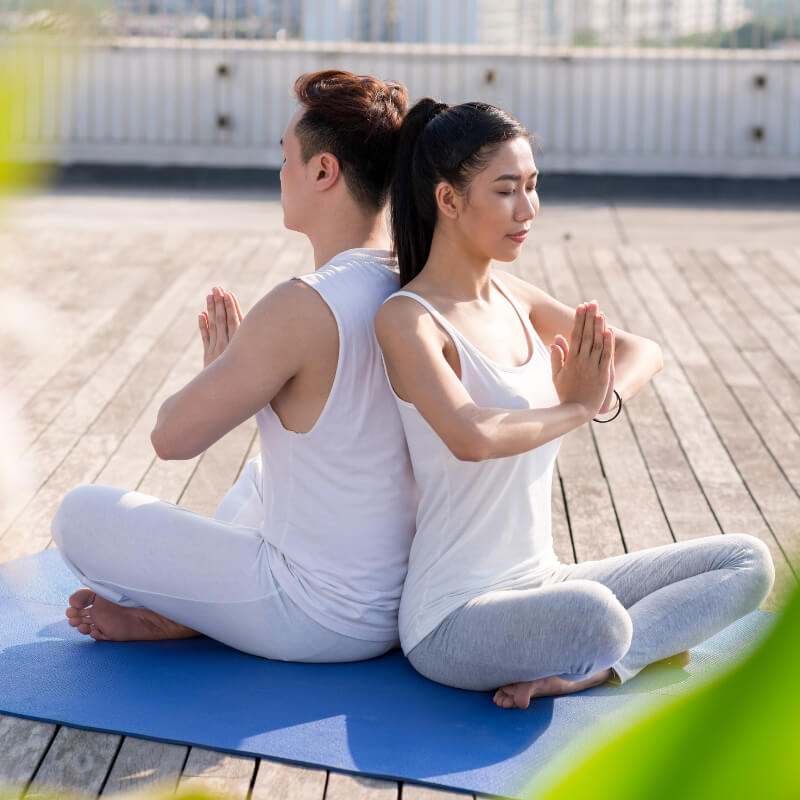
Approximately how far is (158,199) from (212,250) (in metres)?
2.20

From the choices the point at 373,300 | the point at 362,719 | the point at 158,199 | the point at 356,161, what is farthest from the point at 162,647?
the point at 158,199

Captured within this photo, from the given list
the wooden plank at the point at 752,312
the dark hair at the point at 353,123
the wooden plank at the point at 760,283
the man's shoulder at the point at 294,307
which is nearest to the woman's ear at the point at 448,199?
the dark hair at the point at 353,123

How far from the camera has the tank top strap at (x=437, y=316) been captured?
1826 millimetres

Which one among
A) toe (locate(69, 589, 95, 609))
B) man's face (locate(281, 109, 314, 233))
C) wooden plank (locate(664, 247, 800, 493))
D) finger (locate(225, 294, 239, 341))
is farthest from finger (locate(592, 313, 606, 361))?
wooden plank (locate(664, 247, 800, 493))

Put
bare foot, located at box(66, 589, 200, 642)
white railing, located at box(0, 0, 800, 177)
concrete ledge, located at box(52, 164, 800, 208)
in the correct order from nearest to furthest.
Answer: bare foot, located at box(66, 589, 200, 642) → concrete ledge, located at box(52, 164, 800, 208) → white railing, located at box(0, 0, 800, 177)

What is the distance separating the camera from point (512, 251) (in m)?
1.87

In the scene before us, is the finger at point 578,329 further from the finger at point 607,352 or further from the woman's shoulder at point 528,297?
the woman's shoulder at point 528,297

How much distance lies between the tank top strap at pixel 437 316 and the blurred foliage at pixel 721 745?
167 cm

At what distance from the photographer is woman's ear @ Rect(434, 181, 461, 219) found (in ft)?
6.04

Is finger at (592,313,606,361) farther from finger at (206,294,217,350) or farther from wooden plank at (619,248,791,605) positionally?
finger at (206,294,217,350)

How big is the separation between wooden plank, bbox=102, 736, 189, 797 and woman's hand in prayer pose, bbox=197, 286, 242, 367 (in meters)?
0.61

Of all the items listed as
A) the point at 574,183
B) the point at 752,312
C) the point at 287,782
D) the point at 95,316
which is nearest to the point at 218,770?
the point at 287,782

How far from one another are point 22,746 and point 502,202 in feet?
3.48

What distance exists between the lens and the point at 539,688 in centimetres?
191
